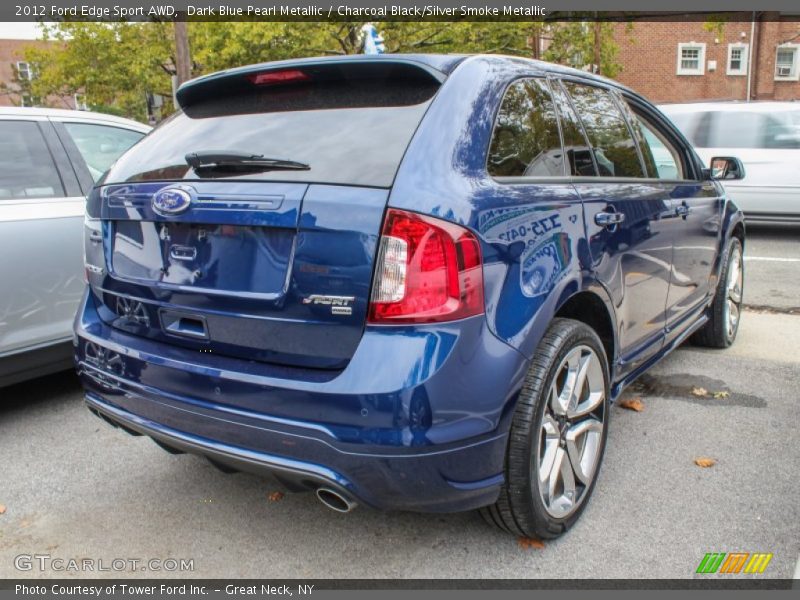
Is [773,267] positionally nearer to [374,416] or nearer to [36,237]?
[374,416]

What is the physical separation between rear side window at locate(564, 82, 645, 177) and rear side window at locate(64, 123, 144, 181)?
274cm

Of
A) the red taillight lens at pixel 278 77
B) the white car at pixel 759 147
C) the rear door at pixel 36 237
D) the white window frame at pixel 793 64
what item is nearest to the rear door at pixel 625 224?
the red taillight lens at pixel 278 77

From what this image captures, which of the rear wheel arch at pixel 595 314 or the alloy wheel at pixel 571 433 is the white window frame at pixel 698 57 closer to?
the rear wheel arch at pixel 595 314

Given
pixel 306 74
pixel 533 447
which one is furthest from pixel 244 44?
pixel 533 447

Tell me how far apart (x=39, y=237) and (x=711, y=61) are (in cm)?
2931

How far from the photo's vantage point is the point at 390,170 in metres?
2.04

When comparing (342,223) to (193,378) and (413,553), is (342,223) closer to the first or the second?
(193,378)

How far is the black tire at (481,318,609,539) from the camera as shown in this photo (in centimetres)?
223

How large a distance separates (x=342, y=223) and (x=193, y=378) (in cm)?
73

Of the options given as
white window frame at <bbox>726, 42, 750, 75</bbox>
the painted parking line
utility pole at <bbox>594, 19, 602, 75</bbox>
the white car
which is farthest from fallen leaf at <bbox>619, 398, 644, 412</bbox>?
white window frame at <bbox>726, 42, 750, 75</bbox>

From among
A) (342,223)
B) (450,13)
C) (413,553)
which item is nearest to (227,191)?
(342,223)

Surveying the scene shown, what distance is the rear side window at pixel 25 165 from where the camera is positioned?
12.2 ft

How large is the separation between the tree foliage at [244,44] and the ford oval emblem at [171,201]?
692 inches

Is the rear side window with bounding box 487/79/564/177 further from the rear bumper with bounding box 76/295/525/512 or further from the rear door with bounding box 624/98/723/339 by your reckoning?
the rear door with bounding box 624/98/723/339
